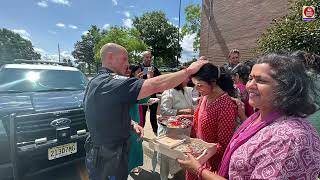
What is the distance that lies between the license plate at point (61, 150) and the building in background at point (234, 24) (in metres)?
15.3

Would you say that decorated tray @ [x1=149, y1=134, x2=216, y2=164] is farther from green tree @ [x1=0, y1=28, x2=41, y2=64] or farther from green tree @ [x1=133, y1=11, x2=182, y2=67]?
green tree @ [x1=0, y1=28, x2=41, y2=64]

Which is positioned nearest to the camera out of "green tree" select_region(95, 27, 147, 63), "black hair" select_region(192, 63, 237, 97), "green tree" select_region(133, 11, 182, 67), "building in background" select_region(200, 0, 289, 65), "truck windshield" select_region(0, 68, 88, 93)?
"black hair" select_region(192, 63, 237, 97)

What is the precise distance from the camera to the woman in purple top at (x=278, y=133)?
4.02 ft

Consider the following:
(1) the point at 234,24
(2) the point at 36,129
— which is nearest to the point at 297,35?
(2) the point at 36,129

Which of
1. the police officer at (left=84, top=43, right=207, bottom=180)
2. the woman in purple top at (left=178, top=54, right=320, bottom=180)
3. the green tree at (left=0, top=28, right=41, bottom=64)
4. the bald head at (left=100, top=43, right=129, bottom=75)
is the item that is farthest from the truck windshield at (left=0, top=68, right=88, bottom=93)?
the green tree at (left=0, top=28, right=41, bottom=64)

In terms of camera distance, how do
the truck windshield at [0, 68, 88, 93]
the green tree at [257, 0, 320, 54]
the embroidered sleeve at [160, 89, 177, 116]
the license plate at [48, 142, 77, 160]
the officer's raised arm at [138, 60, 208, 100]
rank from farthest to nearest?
1. the green tree at [257, 0, 320, 54]
2. the truck windshield at [0, 68, 88, 93]
3. the embroidered sleeve at [160, 89, 177, 116]
4. the license plate at [48, 142, 77, 160]
5. the officer's raised arm at [138, 60, 208, 100]

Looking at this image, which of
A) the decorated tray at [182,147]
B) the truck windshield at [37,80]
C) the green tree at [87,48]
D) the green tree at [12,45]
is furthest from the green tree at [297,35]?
the green tree at [12,45]

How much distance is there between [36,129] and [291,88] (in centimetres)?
348

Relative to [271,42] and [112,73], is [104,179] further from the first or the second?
[271,42]

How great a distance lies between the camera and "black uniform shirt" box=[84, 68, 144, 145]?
2.18 m

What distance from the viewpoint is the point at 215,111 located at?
2381 millimetres

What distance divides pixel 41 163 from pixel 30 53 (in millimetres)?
A: 101476

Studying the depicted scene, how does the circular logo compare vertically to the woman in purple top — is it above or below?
above

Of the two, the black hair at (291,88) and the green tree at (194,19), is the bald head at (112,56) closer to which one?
the black hair at (291,88)
